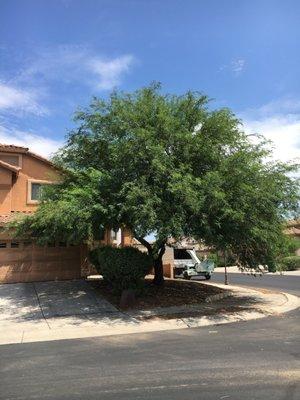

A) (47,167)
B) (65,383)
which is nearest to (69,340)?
(65,383)

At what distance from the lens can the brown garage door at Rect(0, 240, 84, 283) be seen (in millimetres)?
20562

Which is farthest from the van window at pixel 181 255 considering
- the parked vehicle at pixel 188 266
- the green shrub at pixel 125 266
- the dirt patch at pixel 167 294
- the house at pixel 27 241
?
the green shrub at pixel 125 266

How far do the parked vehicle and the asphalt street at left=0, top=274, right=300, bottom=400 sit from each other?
17.2m

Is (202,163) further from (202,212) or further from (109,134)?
(109,134)

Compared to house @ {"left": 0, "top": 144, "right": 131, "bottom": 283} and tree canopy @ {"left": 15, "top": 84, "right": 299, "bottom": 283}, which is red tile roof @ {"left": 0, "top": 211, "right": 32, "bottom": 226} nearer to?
house @ {"left": 0, "top": 144, "right": 131, "bottom": 283}

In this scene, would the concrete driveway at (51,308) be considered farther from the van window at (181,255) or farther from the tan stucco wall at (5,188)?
the van window at (181,255)

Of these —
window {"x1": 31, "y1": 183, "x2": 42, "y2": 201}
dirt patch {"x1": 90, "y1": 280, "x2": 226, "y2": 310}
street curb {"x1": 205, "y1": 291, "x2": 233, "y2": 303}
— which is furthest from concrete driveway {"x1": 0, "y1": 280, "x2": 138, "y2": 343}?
window {"x1": 31, "y1": 183, "x2": 42, "y2": 201}

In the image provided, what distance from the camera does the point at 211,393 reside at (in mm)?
6746

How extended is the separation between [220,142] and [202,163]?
983mm

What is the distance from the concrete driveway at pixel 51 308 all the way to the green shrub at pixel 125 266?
0.94 meters

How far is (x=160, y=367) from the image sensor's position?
8336 mm

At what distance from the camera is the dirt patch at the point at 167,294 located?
16.8m

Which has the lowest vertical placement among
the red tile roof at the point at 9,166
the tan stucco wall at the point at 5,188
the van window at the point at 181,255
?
the van window at the point at 181,255

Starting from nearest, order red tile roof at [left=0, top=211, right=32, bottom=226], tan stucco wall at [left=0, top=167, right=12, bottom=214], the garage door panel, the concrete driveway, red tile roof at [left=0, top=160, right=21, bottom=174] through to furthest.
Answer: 1. the concrete driveway
2. red tile roof at [left=0, top=211, right=32, bottom=226]
3. the garage door panel
4. red tile roof at [left=0, top=160, right=21, bottom=174]
5. tan stucco wall at [left=0, top=167, right=12, bottom=214]
